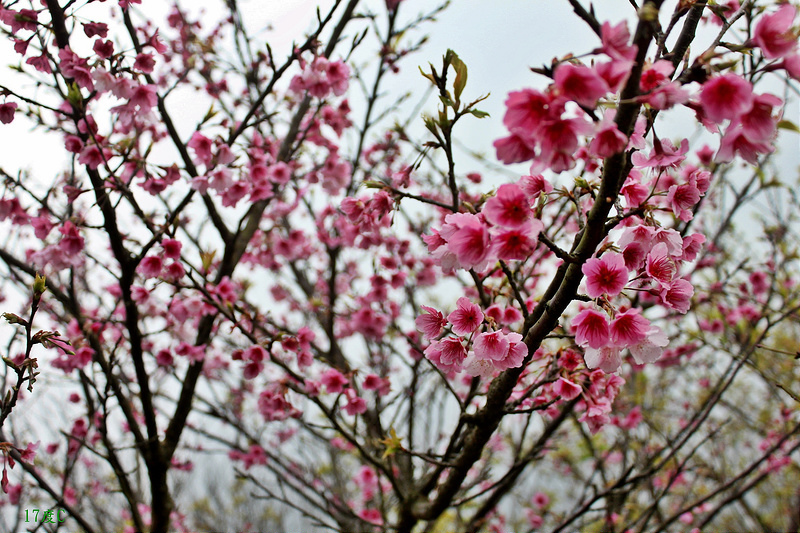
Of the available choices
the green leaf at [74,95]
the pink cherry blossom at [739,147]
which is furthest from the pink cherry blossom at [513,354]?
the green leaf at [74,95]

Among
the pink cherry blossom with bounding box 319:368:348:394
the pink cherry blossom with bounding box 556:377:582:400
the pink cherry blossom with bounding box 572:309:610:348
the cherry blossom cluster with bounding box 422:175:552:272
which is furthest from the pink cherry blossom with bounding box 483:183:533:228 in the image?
the pink cherry blossom with bounding box 319:368:348:394

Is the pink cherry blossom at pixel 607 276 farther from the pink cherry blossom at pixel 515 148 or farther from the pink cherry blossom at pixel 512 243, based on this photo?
the pink cherry blossom at pixel 515 148

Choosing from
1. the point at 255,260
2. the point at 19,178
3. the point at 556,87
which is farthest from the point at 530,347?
the point at 255,260

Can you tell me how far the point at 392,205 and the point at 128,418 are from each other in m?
2.16

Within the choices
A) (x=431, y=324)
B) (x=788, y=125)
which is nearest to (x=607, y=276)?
(x=788, y=125)

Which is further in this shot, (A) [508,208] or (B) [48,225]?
(B) [48,225]

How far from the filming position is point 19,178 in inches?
102

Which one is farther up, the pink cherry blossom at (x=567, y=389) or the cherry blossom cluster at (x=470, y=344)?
the cherry blossom cluster at (x=470, y=344)

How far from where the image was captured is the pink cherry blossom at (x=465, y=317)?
1.43 meters

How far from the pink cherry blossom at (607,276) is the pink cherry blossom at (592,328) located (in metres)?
0.09

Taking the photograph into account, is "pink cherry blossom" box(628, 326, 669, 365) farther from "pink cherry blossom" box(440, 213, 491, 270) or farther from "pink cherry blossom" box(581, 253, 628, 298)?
"pink cherry blossom" box(440, 213, 491, 270)

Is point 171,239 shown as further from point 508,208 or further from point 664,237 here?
point 664,237

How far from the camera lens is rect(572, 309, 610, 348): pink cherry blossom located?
1.22 meters

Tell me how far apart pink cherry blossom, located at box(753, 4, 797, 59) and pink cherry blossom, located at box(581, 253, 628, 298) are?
506mm
